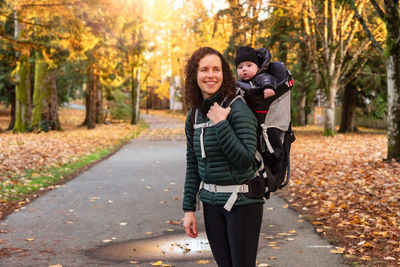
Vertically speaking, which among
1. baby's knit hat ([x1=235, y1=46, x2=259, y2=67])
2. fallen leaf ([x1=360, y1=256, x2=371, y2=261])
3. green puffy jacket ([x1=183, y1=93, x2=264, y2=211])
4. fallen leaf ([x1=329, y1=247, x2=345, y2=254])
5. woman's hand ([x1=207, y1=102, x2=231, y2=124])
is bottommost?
fallen leaf ([x1=329, y1=247, x2=345, y2=254])

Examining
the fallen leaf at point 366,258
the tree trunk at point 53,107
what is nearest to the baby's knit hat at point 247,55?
the fallen leaf at point 366,258

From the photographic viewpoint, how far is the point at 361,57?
81.3 feet

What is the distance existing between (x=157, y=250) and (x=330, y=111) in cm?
1936

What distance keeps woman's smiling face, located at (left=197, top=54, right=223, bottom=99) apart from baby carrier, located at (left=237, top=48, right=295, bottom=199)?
168 millimetres

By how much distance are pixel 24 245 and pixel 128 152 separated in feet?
40.5

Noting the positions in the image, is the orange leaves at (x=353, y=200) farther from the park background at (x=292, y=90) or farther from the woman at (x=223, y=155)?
the woman at (x=223, y=155)

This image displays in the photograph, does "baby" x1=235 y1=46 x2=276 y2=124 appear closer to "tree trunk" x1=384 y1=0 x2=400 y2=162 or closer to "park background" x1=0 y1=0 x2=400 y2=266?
"park background" x1=0 y1=0 x2=400 y2=266

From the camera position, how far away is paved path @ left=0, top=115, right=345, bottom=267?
5.27 meters

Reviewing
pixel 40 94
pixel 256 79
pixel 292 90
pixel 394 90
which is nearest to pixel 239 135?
pixel 256 79

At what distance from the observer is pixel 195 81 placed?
298cm

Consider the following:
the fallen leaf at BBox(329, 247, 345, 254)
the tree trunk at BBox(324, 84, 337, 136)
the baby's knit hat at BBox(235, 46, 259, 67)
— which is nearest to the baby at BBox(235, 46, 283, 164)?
the baby's knit hat at BBox(235, 46, 259, 67)

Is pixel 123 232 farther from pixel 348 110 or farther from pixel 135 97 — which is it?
pixel 135 97

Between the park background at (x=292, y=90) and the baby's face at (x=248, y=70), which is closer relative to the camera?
the baby's face at (x=248, y=70)

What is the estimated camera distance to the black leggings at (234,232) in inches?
112
